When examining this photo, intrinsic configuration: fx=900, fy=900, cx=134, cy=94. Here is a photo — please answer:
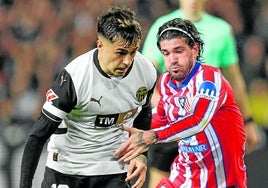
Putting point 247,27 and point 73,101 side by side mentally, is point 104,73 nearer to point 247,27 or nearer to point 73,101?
point 73,101

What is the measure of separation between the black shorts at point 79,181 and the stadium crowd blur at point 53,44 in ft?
8.49

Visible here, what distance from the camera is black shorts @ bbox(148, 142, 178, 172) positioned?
19.4 feet

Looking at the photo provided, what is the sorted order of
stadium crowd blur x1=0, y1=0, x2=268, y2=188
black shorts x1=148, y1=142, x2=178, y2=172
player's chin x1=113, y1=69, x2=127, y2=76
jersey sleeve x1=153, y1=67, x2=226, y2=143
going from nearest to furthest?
player's chin x1=113, y1=69, x2=127, y2=76 → jersey sleeve x1=153, y1=67, x2=226, y2=143 → black shorts x1=148, y1=142, x2=178, y2=172 → stadium crowd blur x1=0, y1=0, x2=268, y2=188

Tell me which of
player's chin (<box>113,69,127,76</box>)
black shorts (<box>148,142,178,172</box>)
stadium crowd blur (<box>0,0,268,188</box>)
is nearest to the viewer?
player's chin (<box>113,69,127,76</box>)

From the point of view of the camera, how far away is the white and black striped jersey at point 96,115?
4359mm

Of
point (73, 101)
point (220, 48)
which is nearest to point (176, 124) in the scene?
point (73, 101)

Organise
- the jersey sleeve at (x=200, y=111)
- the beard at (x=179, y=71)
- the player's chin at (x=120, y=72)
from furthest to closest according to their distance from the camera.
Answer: the beard at (x=179, y=71) < the jersey sleeve at (x=200, y=111) < the player's chin at (x=120, y=72)

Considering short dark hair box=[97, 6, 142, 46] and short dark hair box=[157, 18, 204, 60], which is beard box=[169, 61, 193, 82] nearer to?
short dark hair box=[157, 18, 204, 60]

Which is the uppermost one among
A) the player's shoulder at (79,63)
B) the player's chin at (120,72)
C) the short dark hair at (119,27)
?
the short dark hair at (119,27)

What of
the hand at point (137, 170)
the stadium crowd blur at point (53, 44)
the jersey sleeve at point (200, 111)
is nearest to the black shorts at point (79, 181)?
the hand at point (137, 170)

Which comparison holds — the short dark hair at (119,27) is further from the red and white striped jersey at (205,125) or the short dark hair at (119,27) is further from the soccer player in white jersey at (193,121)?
the red and white striped jersey at (205,125)

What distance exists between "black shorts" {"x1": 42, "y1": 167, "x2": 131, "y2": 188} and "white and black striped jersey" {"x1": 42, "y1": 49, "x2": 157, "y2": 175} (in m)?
0.03

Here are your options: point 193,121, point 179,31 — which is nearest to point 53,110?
point 193,121

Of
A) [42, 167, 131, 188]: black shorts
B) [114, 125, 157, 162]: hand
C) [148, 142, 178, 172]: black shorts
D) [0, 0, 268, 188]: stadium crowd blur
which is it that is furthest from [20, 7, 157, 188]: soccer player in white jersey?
[0, 0, 268, 188]: stadium crowd blur
